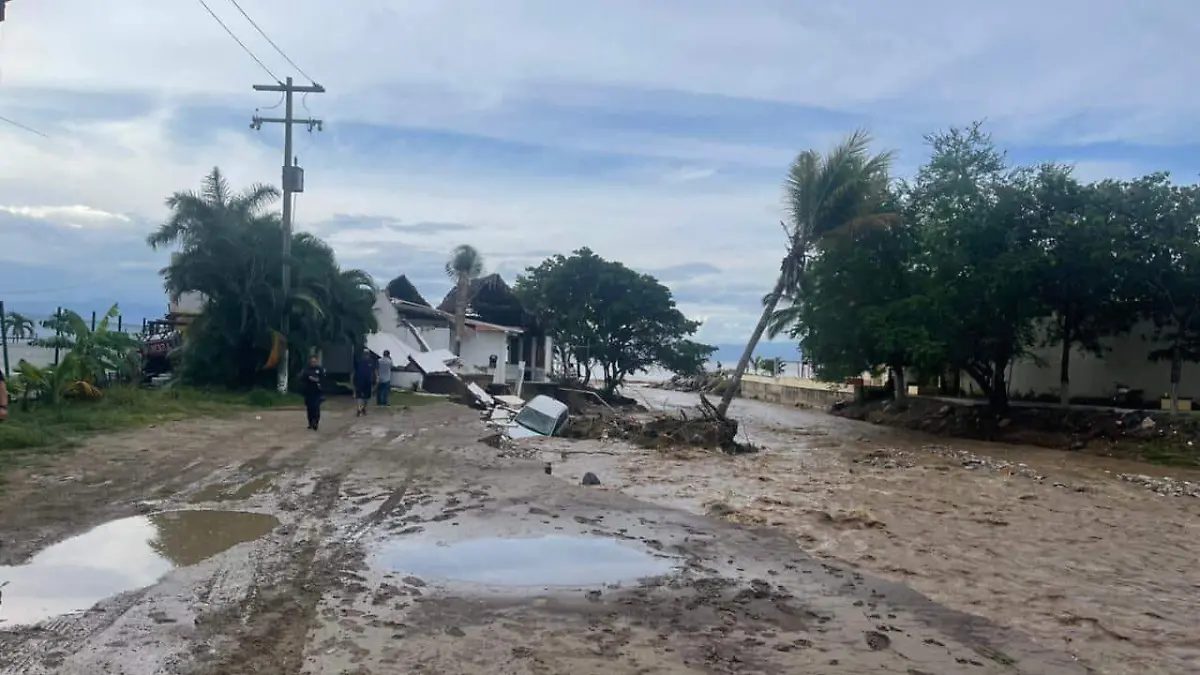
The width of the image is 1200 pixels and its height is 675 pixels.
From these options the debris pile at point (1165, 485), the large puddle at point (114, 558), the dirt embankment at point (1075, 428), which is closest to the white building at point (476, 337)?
the dirt embankment at point (1075, 428)

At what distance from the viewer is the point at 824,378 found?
120ft

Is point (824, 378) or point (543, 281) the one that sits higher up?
point (543, 281)

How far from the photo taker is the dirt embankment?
877 inches

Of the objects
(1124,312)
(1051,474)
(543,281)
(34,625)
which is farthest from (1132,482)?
(543,281)

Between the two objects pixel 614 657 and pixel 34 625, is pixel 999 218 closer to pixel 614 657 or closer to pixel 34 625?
pixel 614 657

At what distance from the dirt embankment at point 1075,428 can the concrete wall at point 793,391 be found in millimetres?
12535

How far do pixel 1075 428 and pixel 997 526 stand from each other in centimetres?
1668

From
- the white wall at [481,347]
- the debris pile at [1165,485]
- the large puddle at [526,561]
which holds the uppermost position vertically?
the white wall at [481,347]

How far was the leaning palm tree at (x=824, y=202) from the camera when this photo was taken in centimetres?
2739

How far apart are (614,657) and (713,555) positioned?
3.25 metres

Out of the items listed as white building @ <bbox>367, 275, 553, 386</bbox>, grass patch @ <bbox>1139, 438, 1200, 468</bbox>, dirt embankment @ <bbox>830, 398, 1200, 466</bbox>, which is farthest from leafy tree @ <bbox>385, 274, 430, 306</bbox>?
grass patch @ <bbox>1139, 438, 1200, 468</bbox>

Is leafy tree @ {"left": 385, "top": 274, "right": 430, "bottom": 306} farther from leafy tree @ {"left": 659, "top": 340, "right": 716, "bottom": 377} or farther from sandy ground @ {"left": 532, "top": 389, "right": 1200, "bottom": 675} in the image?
sandy ground @ {"left": 532, "top": 389, "right": 1200, "bottom": 675}

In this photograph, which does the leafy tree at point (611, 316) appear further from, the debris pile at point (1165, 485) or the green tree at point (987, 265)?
the debris pile at point (1165, 485)

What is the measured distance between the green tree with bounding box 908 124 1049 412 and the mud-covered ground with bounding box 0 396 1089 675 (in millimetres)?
17152
